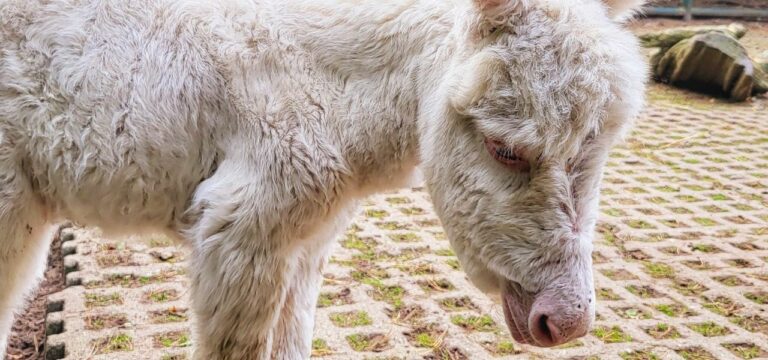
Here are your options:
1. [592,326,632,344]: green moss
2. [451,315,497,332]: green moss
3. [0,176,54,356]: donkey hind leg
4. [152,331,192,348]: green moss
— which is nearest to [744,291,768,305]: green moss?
[592,326,632,344]: green moss

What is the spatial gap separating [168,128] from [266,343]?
73cm

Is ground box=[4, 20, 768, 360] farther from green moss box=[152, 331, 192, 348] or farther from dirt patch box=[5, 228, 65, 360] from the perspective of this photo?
dirt patch box=[5, 228, 65, 360]

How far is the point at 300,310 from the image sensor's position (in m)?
2.83

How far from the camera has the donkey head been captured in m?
2.04

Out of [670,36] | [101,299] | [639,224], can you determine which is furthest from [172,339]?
[670,36]

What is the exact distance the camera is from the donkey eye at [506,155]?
2.11 m

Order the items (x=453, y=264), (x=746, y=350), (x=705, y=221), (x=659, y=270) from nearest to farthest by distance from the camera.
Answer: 1. (x=746, y=350)
2. (x=453, y=264)
3. (x=659, y=270)
4. (x=705, y=221)

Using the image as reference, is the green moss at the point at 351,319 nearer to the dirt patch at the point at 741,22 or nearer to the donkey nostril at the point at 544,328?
the donkey nostril at the point at 544,328

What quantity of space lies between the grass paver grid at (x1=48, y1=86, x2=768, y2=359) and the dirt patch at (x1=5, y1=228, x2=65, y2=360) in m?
0.16

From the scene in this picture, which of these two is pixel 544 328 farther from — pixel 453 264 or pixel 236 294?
pixel 453 264

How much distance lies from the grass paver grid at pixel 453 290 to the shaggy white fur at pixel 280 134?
4.17ft

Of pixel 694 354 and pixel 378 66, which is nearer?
pixel 378 66

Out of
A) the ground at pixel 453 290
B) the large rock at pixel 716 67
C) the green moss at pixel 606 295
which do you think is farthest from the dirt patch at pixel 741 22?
the green moss at pixel 606 295

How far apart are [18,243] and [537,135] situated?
5.47 ft
